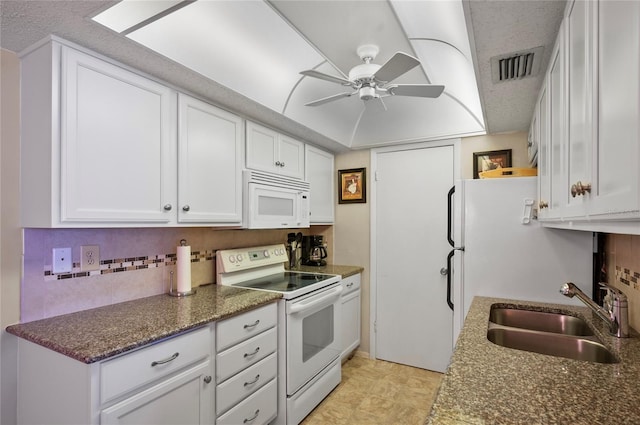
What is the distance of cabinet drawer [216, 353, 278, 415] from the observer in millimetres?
1727

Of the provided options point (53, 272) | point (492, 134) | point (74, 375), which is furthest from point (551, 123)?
point (53, 272)

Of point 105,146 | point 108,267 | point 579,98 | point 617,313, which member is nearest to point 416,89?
point 579,98

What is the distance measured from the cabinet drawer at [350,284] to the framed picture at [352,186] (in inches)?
30.8

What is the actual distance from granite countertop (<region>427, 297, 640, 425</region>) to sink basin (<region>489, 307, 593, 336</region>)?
17.4 inches

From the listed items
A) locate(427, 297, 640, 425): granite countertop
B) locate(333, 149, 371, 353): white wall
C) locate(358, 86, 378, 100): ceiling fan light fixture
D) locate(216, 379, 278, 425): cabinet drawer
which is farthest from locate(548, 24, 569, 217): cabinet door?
locate(333, 149, 371, 353): white wall

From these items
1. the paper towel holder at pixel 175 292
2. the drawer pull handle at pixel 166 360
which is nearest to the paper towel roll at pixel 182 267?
the paper towel holder at pixel 175 292

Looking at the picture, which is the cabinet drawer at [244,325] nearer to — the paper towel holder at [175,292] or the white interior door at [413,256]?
the paper towel holder at [175,292]

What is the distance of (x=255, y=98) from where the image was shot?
2.17 meters

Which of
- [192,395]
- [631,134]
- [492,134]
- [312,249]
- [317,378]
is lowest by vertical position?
[317,378]

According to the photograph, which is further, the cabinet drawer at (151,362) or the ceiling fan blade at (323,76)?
the ceiling fan blade at (323,76)

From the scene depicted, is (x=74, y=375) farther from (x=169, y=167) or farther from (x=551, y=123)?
(x=551, y=123)

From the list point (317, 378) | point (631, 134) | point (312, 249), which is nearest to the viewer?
point (631, 134)

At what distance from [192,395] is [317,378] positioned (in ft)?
3.79

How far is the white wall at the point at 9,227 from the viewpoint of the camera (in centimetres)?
147
